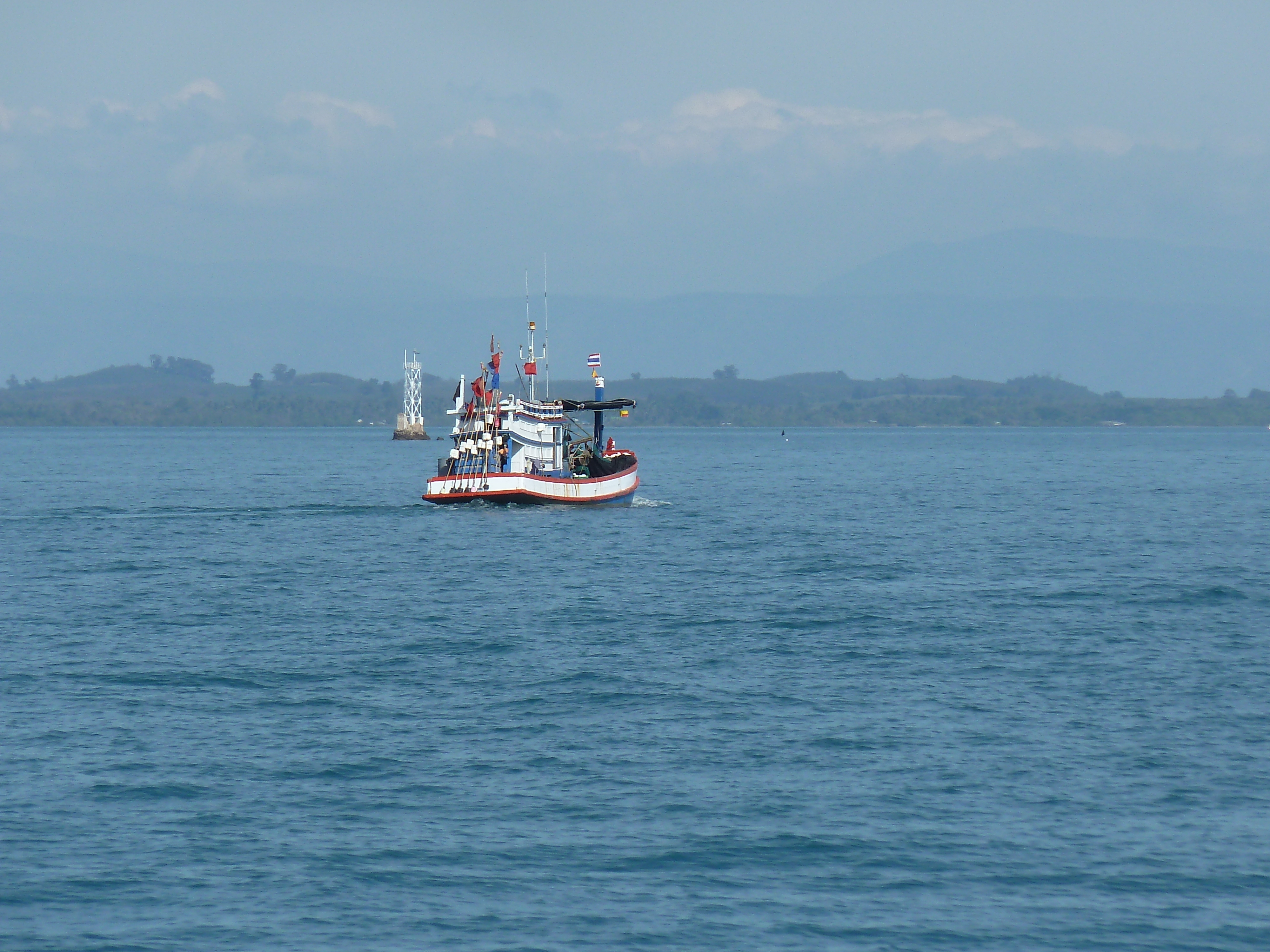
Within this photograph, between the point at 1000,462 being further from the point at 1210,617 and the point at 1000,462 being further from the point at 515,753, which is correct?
the point at 515,753

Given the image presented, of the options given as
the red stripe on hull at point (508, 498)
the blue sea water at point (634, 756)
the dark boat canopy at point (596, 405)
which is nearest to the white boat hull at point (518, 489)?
the red stripe on hull at point (508, 498)

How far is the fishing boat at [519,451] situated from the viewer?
83750 mm

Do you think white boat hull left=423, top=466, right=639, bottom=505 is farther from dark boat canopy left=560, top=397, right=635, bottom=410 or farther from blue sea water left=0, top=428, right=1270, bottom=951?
blue sea water left=0, top=428, right=1270, bottom=951

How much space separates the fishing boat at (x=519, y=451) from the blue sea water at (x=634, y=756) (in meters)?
20.6

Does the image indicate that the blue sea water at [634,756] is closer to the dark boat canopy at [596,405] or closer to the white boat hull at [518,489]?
the white boat hull at [518,489]

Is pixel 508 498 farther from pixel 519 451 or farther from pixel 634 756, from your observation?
pixel 634 756

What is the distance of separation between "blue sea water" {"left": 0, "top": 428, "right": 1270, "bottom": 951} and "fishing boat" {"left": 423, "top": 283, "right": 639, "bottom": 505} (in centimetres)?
2060

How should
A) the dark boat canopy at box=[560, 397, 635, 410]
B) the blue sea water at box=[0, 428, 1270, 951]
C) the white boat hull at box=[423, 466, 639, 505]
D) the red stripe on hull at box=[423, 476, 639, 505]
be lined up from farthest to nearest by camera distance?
the dark boat canopy at box=[560, 397, 635, 410]
the red stripe on hull at box=[423, 476, 639, 505]
the white boat hull at box=[423, 466, 639, 505]
the blue sea water at box=[0, 428, 1270, 951]

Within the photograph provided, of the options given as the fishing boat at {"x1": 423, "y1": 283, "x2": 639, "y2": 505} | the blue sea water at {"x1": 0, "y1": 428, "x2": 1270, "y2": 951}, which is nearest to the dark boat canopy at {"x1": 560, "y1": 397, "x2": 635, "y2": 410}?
the fishing boat at {"x1": 423, "y1": 283, "x2": 639, "y2": 505}

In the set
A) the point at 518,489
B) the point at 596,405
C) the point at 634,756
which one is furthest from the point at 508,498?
the point at 634,756

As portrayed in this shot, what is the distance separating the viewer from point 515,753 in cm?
2827

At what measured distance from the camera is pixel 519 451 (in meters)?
87.5

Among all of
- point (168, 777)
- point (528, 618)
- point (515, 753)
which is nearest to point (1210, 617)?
point (528, 618)

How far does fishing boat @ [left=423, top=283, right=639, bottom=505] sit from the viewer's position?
275 ft
